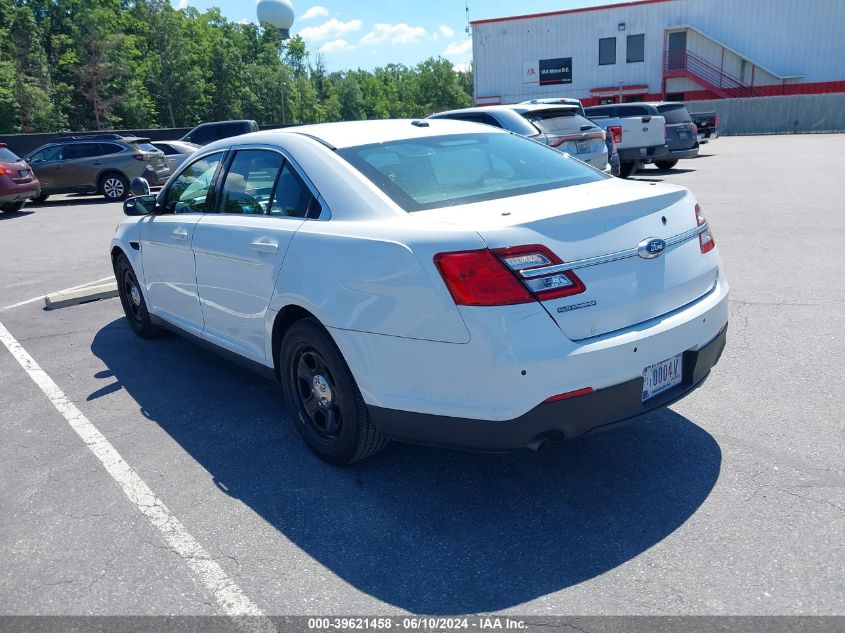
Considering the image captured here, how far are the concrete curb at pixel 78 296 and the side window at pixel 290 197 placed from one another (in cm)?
463

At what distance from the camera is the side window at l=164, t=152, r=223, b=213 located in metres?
4.78

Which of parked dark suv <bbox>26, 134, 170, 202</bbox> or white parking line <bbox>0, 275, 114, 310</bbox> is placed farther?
parked dark suv <bbox>26, 134, 170, 202</bbox>

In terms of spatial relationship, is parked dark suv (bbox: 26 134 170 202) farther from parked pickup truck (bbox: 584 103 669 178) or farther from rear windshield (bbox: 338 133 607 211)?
rear windshield (bbox: 338 133 607 211)

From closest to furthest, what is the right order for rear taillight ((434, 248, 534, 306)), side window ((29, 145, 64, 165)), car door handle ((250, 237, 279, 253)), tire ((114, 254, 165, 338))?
rear taillight ((434, 248, 534, 306))
car door handle ((250, 237, 279, 253))
tire ((114, 254, 165, 338))
side window ((29, 145, 64, 165))

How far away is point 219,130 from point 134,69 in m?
42.8

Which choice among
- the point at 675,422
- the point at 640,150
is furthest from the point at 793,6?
the point at 675,422

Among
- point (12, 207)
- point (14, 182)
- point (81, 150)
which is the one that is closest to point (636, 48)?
point (81, 150)

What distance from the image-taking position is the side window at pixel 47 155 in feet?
62.7

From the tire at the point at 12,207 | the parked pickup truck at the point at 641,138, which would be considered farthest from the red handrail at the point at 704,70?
the tire at the point at 12,207

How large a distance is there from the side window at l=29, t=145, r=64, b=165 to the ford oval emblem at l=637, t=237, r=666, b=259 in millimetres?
19570

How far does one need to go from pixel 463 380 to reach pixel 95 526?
1.88 meters

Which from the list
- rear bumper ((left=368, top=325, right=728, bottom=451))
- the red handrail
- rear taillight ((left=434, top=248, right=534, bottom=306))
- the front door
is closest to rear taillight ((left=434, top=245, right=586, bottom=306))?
rear taillight ((left=434, top=248, right=534, bottom=306))

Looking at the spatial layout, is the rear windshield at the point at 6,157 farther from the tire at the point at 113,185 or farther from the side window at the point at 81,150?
the tire at the point at 113,185

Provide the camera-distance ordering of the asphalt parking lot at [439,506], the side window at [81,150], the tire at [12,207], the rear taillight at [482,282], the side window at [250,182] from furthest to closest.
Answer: the side window at [81,150] → the tire at [12,207] → the side window at [250,182] → the rear taillight at [482,282] → the asphalt parking lot at [439,506]
